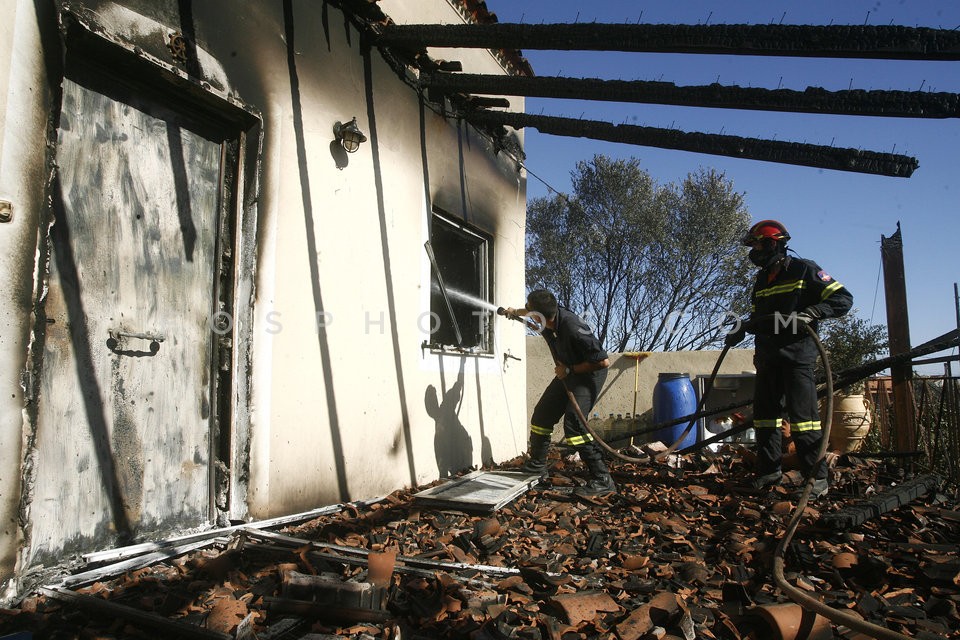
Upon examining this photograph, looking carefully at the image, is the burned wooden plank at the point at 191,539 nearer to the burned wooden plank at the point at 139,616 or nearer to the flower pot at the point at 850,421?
the burned wooden plank at the point at 139,616

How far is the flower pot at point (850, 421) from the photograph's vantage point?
6578 mm

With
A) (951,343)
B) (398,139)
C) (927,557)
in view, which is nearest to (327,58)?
(398,139)

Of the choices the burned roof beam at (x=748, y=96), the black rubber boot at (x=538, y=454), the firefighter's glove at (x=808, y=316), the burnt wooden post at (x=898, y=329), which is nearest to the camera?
the burned roof beam at (x=748, y=96)

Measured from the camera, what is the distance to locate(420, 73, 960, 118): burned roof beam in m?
3.81

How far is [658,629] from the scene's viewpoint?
91.4 inches

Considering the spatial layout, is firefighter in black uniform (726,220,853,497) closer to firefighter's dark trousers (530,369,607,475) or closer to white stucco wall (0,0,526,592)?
firefighter's dark trousers (530,369,607,475)

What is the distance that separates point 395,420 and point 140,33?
3211 mm

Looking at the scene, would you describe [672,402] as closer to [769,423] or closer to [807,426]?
[769,423]

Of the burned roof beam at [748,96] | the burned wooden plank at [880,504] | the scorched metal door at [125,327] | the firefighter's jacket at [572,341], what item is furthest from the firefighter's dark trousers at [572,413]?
the scorched metal door at [125,327]

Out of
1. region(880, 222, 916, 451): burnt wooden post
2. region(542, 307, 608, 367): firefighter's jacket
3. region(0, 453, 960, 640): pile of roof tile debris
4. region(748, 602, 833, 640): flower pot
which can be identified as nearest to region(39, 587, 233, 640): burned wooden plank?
region(0, 453, 960, 640): pile of roof tile debris

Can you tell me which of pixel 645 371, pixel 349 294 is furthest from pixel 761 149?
pixel 645 371

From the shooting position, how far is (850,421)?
661 cm

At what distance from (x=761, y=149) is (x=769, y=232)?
71 centimetres

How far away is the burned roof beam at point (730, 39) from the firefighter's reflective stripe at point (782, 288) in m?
1.75
